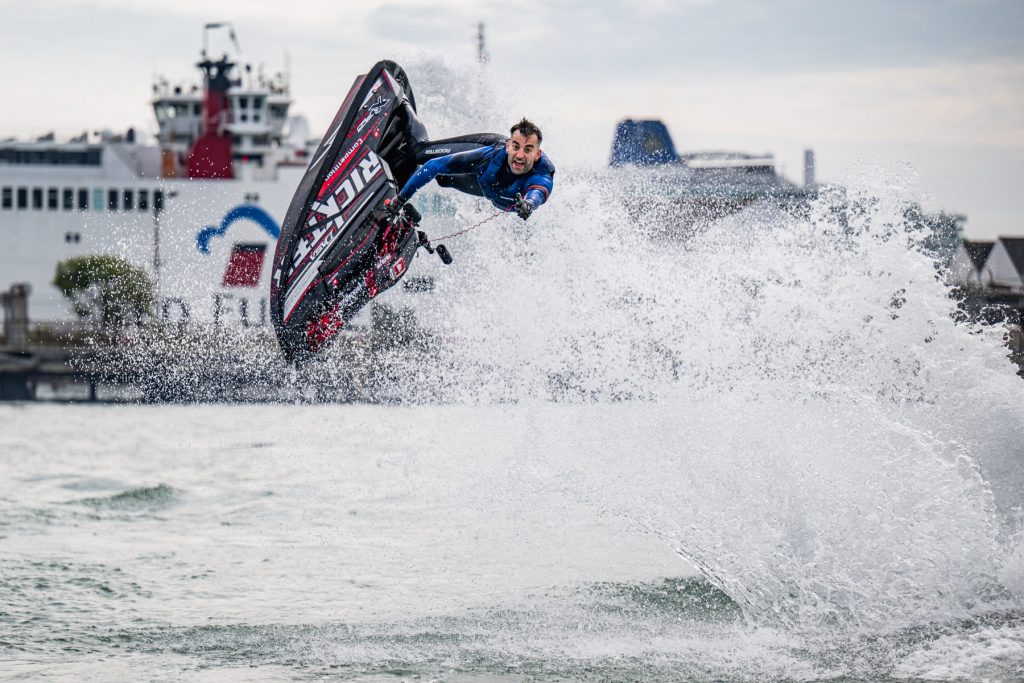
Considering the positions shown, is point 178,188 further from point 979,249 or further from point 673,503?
point 673,503

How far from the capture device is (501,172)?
9.28 metres

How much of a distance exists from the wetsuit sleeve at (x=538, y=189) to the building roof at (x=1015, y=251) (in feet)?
156

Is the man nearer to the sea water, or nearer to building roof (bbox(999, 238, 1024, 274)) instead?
the sea water

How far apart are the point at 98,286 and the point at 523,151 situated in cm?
5073

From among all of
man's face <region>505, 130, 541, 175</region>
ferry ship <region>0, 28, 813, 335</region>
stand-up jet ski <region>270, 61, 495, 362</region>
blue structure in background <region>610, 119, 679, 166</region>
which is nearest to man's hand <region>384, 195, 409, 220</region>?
stand-up jet ski <region>270, 61, 495, 362</region>

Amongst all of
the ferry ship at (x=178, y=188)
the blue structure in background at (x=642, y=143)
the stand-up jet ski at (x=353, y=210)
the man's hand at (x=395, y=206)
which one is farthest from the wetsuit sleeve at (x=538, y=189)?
the ferry ship at (x=178, y=188)

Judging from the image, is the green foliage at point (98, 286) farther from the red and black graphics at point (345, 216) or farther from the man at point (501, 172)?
the man at point (501, 172)

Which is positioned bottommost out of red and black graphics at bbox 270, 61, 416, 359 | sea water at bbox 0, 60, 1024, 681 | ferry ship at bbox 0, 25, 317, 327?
sea water at bbox 0, 60, 1024, 681

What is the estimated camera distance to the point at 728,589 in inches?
400

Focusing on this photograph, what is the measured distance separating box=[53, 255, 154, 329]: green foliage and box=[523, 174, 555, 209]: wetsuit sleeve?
116ft

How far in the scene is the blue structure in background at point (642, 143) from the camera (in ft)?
161

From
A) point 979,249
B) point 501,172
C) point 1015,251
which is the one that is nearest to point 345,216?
point 501,172

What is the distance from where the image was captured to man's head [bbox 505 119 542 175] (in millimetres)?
8945

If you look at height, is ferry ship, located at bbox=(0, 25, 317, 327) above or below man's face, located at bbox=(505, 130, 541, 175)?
above
